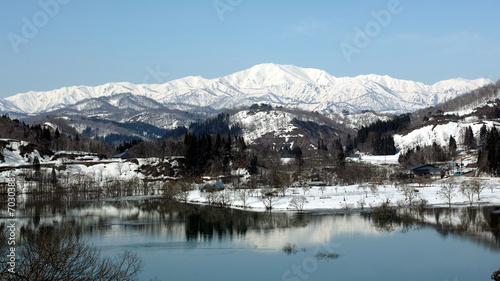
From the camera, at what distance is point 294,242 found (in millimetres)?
45812

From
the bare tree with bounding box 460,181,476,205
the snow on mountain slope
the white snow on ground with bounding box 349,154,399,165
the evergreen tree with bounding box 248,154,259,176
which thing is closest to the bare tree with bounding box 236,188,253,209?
the evergreen tree with bounding box 248,154,259,176

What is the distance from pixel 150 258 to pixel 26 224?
23209 millimetres

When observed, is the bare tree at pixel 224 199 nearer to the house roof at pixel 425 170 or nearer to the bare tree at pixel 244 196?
the bare tree at pixel 244 196

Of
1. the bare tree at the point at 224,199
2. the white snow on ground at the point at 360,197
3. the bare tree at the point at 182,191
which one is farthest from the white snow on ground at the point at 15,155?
the bare tree at the point at 224,199

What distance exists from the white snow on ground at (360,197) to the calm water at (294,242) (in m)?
6.38

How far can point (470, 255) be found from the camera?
3956 centimetres

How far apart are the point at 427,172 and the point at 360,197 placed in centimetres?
3502

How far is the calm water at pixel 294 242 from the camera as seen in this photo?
119ft

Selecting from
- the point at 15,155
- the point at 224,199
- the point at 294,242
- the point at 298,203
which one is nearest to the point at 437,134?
the point at 298,203

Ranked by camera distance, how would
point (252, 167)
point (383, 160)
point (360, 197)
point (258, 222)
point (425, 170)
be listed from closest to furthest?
point (258, 222)
point (360, 197)
point (425, 170)
point (252, 167)
point (383, 160)

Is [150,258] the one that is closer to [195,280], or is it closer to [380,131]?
[195,280]

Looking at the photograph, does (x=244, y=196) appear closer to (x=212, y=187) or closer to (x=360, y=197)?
(x=212, y=187)

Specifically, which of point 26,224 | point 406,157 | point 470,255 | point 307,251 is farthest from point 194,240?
point 406,157

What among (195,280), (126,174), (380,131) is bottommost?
(195,280)
